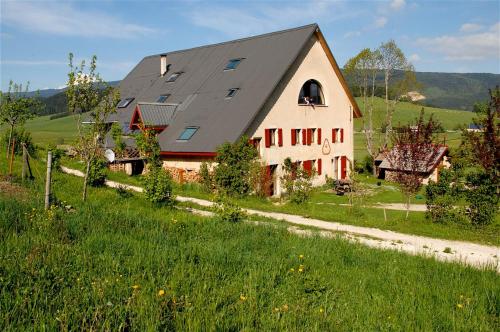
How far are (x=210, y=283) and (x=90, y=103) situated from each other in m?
9.77

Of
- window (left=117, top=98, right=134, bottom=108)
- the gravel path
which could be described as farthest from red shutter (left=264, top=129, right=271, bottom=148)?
window (left=117, top=98, right=134, bottom=108)

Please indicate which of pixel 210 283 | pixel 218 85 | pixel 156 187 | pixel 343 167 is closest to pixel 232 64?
pixel 218 85

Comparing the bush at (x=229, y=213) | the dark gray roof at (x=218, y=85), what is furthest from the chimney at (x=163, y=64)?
the bush at (x=229, y=213)

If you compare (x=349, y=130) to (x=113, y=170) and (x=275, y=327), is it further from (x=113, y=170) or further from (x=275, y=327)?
(x=275, y=327)

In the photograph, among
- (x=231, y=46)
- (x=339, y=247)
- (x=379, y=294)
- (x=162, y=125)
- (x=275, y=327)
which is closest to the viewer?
(x=275, y=327)

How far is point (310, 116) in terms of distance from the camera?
91.1ft

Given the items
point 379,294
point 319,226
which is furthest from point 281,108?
point 379,294

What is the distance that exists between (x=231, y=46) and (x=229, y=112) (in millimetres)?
9514

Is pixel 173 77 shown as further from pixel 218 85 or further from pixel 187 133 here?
pixel 187 133

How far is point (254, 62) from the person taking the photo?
2731cm

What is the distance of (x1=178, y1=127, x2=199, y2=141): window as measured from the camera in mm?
23844

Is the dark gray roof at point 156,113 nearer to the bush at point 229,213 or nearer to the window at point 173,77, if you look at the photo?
the window at point 173,77

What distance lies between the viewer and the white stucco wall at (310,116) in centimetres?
2465

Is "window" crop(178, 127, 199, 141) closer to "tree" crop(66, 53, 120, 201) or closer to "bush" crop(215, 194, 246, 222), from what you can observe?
"tree" crop(66, 53, 120, 201)
